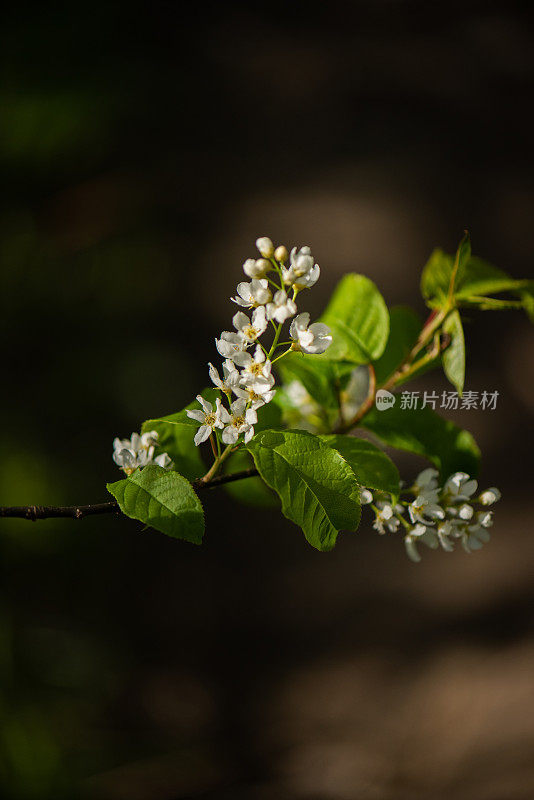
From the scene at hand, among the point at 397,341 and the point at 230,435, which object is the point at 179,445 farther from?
the point at 397,341

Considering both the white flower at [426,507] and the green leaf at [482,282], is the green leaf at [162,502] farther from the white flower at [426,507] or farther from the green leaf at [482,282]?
the green leaf at [482,282]

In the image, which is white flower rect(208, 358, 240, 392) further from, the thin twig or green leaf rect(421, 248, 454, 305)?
green leaf rect(421, 248, 454, 305)

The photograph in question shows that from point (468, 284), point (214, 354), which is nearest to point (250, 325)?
point (468, 284)

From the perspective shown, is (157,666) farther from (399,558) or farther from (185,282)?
(185,282)

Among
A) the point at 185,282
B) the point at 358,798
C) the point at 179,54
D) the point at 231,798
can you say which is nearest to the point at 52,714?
the point at 231,798

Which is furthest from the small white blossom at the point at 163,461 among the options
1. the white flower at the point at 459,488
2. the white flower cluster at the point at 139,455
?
the white flower at the point at 459,488

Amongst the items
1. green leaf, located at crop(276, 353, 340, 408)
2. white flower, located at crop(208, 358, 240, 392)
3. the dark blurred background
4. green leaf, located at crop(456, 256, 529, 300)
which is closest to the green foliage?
green leaf, located at crop(456, 256, 529, 300)

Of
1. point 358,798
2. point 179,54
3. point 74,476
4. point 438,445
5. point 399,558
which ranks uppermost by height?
point 179,54

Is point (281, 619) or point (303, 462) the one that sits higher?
point (303, 462)

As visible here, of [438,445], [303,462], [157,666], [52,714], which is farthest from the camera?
[157,666]
